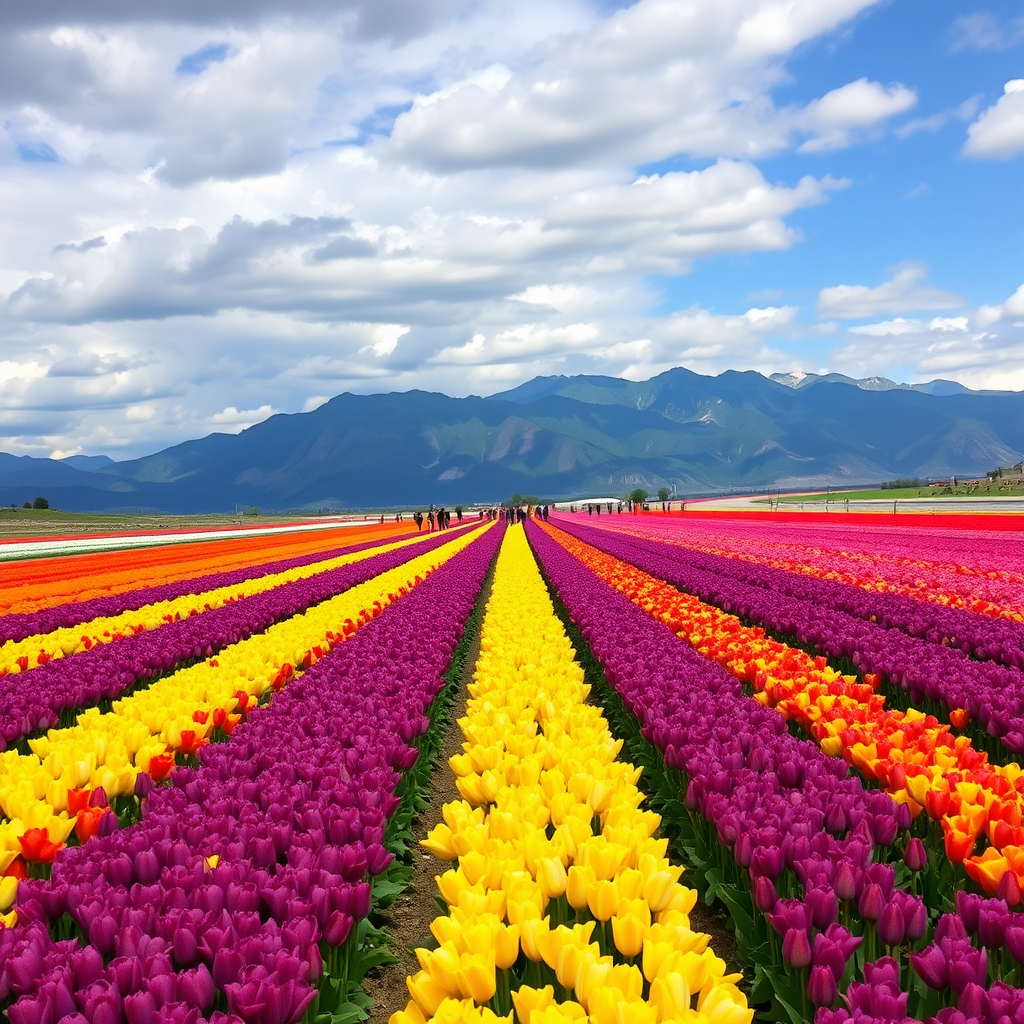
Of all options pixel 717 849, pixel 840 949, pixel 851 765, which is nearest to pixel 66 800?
pixel 717 849

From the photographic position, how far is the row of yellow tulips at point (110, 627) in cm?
990

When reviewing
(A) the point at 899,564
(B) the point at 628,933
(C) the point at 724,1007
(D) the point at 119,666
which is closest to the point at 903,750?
(B) the point at 628,933

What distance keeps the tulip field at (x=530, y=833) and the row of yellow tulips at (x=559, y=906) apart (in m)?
0.01

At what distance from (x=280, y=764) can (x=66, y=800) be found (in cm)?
111

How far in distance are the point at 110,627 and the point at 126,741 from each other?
7724 millimetres

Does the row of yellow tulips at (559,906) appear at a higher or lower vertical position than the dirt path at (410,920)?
higher

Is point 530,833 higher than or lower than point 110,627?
higher

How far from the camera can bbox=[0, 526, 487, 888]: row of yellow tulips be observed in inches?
165

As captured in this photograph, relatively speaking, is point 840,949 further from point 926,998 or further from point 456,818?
point 456,818

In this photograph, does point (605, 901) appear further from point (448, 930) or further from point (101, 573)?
point (101, 573)

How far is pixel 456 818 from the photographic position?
3787 millimetres

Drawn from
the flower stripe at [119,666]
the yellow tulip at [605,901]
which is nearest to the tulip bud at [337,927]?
the yellow tulip at [605,901]

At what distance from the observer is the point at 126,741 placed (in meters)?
5.59

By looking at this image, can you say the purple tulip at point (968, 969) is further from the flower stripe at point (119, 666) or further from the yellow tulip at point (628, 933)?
the flower stripe at point (119, 666)
